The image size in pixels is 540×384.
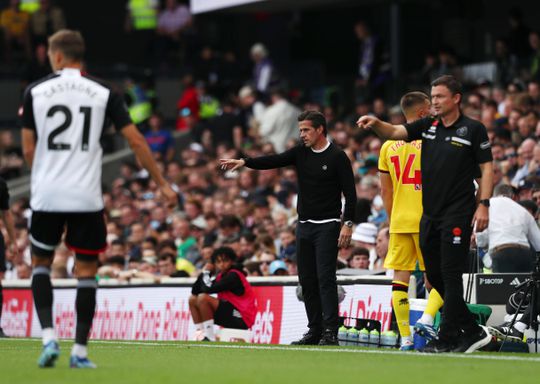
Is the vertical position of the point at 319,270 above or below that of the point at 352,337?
above

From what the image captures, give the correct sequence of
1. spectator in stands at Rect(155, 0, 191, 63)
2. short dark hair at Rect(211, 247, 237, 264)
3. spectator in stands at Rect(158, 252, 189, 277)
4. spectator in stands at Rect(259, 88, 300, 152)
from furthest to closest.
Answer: spectator in stands at Rect(155, 0, 191, 63) < spectator in stands at Rect(259, 88, 300, 152) < spectator in stands at Rect(158, 252, 189, 277) < short dark hair at Rect(211, 247, 237, 264)

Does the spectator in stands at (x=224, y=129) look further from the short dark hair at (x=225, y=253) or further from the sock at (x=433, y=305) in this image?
the sock at (x=433, y=305)

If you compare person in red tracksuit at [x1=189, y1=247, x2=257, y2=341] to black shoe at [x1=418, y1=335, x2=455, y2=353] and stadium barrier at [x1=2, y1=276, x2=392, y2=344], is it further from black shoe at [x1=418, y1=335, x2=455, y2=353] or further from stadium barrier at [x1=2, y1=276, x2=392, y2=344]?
black shoe at [x1=418, y1=335, x2=455, y2=353]

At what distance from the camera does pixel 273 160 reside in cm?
1349

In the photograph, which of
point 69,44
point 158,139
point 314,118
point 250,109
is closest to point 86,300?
point 69,44

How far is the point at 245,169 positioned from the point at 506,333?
41.4ft

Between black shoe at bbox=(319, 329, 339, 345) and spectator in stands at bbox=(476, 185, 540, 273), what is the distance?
2.13m

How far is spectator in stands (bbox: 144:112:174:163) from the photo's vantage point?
98.0 feet

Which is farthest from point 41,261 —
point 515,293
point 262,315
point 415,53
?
point 415,53

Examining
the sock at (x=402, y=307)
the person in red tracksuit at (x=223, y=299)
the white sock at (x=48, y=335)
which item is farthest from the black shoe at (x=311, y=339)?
the white sock at (x=48, y=335)

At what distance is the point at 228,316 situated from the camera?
53.3 ft

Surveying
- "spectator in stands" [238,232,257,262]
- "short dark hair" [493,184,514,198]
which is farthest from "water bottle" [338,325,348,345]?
"spectator in stands" [238,232,257,262]

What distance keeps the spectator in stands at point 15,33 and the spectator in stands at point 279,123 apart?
8610 millimetres

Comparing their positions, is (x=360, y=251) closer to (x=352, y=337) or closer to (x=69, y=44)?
(x=352, y=337)
